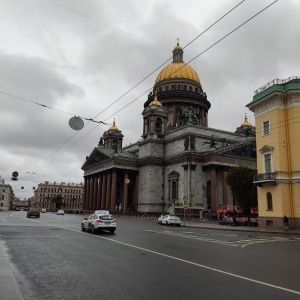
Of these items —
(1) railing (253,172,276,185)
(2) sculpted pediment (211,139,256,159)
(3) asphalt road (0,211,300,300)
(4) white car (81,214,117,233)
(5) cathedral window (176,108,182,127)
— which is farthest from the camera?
(5) cathedral window (176,108,182,127)

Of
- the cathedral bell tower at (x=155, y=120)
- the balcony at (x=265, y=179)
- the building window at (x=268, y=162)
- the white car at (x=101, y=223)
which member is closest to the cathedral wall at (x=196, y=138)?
the cathedral bell tower at (x=155, y=120)

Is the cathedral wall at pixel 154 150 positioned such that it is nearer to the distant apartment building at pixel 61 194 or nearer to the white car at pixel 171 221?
the white car at pixel 171 221

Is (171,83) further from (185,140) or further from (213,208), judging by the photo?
(213,208)

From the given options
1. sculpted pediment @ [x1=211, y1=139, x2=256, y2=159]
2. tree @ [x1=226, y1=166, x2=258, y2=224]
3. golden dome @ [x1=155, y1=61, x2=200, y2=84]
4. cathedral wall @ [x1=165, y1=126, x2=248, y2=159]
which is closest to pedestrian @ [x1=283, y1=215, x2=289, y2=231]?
tree @ [x1=226, y1=166, x2=258, y2=224]

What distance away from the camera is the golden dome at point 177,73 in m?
87.2

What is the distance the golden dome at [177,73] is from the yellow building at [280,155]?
50952 mm

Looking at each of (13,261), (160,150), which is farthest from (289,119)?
(160,150)

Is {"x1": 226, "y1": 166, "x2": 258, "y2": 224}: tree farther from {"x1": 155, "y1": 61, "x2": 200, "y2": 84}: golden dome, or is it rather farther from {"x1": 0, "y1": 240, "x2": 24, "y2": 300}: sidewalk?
{"x1": 155, "y1": 61, "x2": 200, "y2": 84}: golden dome

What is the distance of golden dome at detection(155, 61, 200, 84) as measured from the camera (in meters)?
87.2

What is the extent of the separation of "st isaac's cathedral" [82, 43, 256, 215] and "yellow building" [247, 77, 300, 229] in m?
24.9

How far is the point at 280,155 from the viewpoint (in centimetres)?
3562

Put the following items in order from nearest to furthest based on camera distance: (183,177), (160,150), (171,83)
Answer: (183,177) → (160,150) → (171,83)

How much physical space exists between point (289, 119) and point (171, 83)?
5397 centimetres

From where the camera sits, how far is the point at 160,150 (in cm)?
7838
